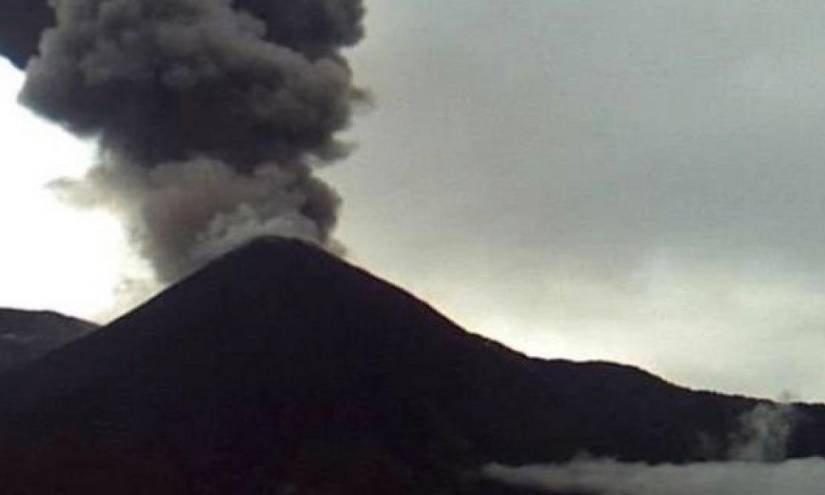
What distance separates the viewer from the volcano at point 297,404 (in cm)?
6575

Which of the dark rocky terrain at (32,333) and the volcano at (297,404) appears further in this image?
the dark rocky terrain at (32,333)

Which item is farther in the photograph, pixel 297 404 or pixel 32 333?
pixel 32 333

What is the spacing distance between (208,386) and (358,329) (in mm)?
7351

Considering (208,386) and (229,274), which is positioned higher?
(229,274)

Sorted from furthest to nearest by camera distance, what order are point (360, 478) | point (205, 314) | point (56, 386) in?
point (205, 314), point (56, 386), point (360, 478)

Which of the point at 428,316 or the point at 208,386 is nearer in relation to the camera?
the point at 208,386

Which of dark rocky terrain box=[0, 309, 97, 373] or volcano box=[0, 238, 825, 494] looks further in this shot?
dark rocky terrain box=[0, 309, 97, 373]

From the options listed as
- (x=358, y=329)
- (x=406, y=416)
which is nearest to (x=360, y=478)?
(x=406, y=416)

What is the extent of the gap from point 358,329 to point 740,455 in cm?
1608

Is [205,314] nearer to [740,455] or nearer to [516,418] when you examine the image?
[516,418]

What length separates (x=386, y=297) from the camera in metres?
79.7

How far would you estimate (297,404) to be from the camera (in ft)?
234

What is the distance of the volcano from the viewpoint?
2589 inches

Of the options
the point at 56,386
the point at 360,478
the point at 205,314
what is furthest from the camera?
the point at 205,314
